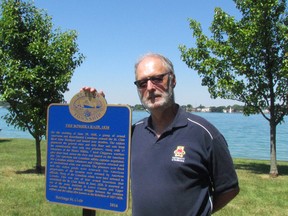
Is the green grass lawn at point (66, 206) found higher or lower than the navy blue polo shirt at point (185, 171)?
lower

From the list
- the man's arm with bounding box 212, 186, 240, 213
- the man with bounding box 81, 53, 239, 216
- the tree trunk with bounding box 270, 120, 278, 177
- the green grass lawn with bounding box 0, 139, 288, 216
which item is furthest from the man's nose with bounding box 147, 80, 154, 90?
the tree trunk with bounding box 270, 120, 278, 177

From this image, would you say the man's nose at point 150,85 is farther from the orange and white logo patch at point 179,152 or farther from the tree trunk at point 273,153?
the tree trunk at point 273,153

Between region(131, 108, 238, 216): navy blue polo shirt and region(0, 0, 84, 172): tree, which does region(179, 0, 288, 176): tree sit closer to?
region(0, 0, 84, 172): tree

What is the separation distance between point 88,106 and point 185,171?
1.20 metres

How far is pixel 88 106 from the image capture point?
3.60 meters

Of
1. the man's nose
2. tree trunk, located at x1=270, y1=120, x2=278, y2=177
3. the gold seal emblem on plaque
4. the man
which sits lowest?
tree trunk, located at x1=270, y1=120, x2=278, y2=177

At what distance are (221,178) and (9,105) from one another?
10274 mm

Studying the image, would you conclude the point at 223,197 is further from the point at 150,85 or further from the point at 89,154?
the point at 89,154

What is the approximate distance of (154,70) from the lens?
2.99 m

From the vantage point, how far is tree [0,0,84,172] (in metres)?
11.4

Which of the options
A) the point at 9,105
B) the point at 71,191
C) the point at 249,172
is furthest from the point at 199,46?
the point at 71,191

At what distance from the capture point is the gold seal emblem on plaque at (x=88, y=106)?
357 cm

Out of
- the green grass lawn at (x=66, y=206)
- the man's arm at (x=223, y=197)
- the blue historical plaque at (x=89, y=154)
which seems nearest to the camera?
the man's arm at (x=223, y=197)

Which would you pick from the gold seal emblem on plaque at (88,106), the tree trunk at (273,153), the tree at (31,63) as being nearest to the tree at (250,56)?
the tree trunk at (273,153)
